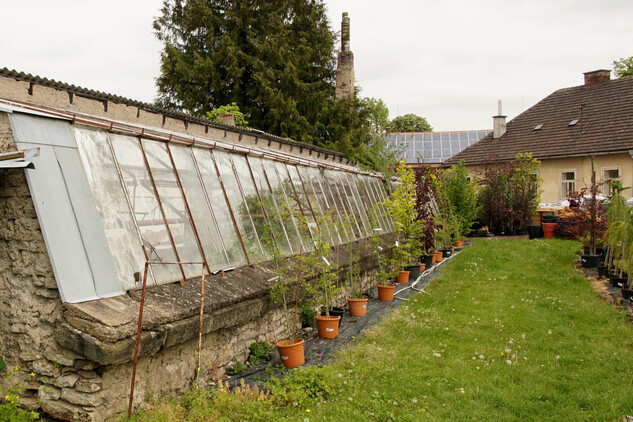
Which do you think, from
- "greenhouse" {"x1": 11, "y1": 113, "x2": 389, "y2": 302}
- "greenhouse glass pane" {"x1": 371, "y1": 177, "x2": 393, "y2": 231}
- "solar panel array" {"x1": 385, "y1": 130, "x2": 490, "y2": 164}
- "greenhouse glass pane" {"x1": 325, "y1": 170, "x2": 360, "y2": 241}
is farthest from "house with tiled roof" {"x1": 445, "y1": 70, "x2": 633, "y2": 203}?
"greenhouse" {"x1": 11, "y1": 113, "x2": 389, "y2": 302}

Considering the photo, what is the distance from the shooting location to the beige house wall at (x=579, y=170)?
819 inches

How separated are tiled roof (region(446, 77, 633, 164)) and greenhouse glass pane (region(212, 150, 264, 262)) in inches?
734

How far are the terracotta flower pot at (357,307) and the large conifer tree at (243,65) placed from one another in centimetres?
1669

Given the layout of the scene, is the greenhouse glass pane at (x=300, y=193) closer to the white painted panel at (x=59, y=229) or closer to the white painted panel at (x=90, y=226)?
the white painted panel at (x=90, y=226)

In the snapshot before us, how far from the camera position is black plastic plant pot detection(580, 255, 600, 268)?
12.3m

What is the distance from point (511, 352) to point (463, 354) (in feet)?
2.13

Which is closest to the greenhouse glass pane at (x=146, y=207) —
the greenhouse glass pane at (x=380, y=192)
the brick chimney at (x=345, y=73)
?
the greenhouse glass pane at (x=380, y=192)

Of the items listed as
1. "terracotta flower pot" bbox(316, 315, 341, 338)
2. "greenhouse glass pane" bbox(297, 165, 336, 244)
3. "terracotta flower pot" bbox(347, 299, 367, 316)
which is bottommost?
"terracotta flower pot" bbox(347, 299, 367, 316)

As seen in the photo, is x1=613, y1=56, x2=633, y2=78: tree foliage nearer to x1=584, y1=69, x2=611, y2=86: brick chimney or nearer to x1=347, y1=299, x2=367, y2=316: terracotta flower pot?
x1=584, y1=69, x2=611, y2=86: brick chimney

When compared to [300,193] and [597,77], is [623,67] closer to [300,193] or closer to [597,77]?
[597,77]

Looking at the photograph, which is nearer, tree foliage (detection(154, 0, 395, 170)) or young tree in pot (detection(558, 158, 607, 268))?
young tree in pot (detection(558, 158, 607, 268))

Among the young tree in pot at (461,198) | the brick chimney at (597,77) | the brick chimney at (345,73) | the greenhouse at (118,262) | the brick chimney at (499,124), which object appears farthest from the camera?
the brick chimney at (345,73)

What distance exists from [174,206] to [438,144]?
32417 millimetres

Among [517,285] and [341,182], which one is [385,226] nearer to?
[341,182]
